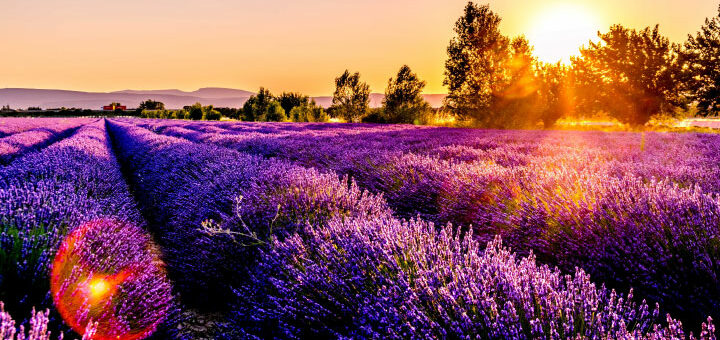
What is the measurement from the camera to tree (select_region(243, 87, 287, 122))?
48719 mm

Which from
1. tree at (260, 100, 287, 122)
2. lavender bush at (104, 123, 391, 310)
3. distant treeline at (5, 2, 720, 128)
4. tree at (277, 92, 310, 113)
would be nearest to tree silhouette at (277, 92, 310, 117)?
tree at (277, 92, 310, 113)

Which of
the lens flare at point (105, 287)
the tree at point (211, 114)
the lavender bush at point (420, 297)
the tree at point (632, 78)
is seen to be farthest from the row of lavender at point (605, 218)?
the tree at point (211, 114)

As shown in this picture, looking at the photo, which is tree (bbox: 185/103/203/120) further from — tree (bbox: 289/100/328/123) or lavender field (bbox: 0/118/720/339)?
lavender field (bbox: 0/118/720/339)

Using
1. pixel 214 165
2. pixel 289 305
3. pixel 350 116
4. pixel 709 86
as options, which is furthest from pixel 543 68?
pixel 289 305

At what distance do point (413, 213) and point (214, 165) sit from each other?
2370 millimetres

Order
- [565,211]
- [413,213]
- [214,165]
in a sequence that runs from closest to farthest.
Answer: [565,211]
[413,213]
[214,165]

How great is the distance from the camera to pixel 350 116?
153 feet

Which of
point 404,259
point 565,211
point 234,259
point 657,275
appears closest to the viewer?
point 404,259

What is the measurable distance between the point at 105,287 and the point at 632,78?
3437cm

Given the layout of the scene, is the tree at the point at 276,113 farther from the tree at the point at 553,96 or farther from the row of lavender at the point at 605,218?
the row of lavender at the point at 605,218

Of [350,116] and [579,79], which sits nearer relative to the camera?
[579,79]

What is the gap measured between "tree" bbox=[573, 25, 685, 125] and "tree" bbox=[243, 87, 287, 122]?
112 feet

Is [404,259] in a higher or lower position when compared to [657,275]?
higher

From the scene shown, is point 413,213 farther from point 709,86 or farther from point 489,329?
point 709,86
